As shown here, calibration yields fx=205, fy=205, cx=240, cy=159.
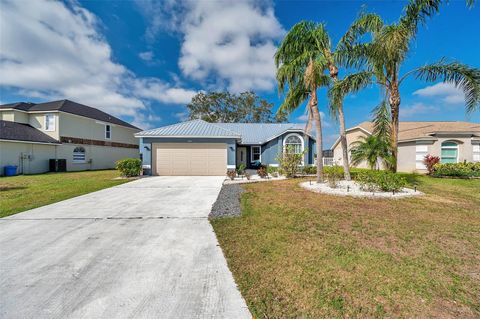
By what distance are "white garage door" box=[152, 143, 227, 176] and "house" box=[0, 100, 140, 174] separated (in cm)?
1156

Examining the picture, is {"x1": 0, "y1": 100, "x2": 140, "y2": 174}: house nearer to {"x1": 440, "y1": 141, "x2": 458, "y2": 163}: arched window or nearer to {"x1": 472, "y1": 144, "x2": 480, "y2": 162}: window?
{"x1": 440, "y1": 141, "x2": 458, "y2": 163}: arched window

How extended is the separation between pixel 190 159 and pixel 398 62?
12.7 meters

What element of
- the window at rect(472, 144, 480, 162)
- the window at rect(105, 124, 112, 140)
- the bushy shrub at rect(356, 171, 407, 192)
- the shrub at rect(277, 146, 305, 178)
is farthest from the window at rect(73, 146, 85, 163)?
the window at rect(472, 144, 480, 162)

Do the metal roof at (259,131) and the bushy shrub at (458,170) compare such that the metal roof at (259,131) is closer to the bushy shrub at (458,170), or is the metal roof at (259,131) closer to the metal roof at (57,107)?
the bushy shrub at (458,170)

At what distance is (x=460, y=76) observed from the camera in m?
7.48

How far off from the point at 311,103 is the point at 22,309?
11416 mm

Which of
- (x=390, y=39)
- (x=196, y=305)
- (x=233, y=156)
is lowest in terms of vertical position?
(x=196, y=305)

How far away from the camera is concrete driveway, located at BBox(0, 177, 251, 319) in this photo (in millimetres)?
2303

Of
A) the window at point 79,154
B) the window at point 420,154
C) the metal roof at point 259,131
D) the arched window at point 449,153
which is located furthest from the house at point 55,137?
the arched window at point 449,153

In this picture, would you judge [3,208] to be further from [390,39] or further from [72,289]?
[390,39]

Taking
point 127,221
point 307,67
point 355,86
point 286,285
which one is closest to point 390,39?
point 355,86

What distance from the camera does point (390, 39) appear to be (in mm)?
7262

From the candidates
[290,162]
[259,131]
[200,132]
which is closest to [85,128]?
[200,132]

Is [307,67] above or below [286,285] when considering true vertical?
above
